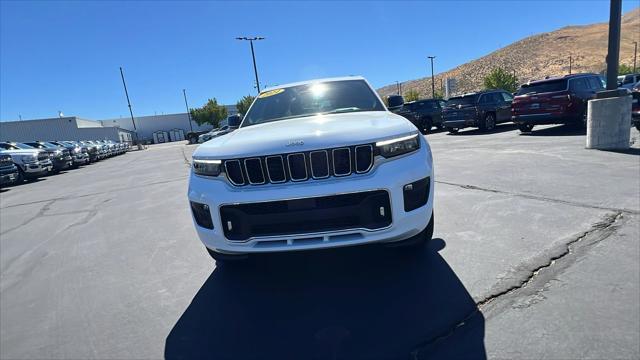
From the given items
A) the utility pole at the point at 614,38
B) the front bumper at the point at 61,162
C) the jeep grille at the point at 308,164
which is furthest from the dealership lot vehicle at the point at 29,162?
the utility pole at the point at 614,38

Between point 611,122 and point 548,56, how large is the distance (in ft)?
379

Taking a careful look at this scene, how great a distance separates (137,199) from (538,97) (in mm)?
11819

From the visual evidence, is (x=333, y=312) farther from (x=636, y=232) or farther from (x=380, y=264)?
(x=636, y=232)

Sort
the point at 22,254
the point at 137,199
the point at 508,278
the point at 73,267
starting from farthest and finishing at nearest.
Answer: the point at 137,199
the point at 22,254
the point at 73,267
the point at 508,278

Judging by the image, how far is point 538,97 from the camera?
36.4 ft

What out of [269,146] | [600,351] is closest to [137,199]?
[269,146]

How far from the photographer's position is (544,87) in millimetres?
11164

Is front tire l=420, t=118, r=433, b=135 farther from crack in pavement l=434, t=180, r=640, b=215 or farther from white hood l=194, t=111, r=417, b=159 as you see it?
white hood l=194, t=111, r=417, b=159

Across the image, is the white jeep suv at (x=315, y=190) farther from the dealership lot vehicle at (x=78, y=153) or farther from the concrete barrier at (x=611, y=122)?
the dealership lot vehicle at (x=78, y=153)

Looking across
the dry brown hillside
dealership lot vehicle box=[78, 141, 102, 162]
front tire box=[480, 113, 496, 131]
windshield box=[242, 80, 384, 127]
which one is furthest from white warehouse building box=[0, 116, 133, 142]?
the dry brown hillside

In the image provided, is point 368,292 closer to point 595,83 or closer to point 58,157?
point 595,83

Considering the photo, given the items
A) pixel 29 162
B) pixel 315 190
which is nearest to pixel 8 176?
pixel 29 162

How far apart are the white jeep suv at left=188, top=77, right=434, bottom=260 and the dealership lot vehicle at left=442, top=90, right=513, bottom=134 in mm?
13356

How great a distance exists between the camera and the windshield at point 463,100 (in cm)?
1462
